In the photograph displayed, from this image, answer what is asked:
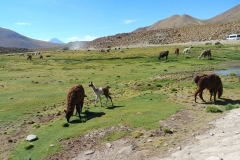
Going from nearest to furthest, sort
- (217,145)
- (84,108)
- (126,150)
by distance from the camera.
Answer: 1. (217,145)
2. (126,150)
3. (84,108)

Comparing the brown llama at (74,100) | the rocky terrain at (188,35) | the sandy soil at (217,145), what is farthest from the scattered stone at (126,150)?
the rocky terrain at (188,35)

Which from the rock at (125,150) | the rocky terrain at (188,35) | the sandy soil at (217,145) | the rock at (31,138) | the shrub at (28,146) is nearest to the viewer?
the sandy soil at (217,145)

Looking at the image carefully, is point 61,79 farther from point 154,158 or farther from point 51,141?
point 154,158

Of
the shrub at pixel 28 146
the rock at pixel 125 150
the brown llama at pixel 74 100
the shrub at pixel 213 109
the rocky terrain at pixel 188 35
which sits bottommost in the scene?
the shrub at pixel 28 146

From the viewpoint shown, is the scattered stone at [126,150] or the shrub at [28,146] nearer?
the scattered stone at [126,150]

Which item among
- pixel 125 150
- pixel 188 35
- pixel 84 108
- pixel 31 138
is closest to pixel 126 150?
pixel 125 150

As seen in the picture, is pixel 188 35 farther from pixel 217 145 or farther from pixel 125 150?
pixel 217 145

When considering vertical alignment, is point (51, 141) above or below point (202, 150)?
below

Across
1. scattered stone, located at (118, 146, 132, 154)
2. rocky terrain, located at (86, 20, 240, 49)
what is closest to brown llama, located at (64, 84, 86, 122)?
scattered stone, located at (118, 146, 132, 154)

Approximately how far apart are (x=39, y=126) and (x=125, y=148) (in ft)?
25.9

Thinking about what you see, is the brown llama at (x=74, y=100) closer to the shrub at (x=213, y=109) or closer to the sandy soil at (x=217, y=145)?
the shrub at (x=213, y=109)

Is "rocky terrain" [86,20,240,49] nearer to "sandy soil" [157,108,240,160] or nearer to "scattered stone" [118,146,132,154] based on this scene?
"sandy soil" [157,108,240,160]

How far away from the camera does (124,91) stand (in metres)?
27.3

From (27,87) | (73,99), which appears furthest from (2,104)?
(73,99)
